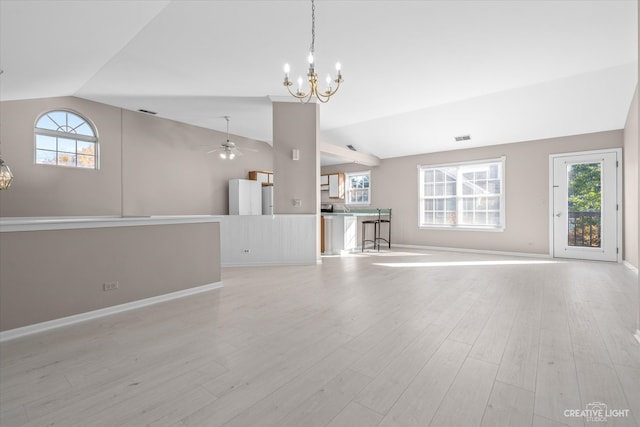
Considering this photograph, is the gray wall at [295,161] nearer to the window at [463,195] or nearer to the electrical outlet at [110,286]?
the electrical outlet at [110,286]

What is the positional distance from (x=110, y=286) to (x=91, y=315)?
271 mm

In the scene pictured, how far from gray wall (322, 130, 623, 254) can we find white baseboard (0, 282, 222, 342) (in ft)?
19.0

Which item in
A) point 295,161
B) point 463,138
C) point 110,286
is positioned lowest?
point 110,286

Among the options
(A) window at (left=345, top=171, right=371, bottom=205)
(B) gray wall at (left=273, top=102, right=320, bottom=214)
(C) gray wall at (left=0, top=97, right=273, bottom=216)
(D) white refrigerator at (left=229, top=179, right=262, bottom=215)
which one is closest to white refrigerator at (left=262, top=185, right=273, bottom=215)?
(D) white refrigerator at (left=229, top=179, right=262, bottom=215)

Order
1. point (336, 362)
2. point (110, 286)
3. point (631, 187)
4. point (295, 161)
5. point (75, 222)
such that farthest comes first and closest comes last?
point (295, 161)
point (631, 187)
point (110, 286)
point (75, 222)
point (336, 362)

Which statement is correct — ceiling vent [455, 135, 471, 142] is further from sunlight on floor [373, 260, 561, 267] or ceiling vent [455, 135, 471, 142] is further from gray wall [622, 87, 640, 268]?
sunlight on floor [373, 260, 561, 267]

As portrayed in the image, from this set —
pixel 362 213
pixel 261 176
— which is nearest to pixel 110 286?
pixel 362 213

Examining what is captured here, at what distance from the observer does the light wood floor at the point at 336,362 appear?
1.36m

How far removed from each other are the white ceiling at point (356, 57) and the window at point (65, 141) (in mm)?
446

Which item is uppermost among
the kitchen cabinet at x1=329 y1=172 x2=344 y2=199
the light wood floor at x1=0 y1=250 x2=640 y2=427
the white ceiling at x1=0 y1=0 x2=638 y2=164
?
the white ceiling at x1=0 y1=0 x2=638 y2=164

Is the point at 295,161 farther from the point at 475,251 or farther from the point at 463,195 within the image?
the point at 475,251

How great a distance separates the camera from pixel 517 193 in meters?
6.36

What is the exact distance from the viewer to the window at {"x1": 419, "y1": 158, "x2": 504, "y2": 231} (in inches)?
265

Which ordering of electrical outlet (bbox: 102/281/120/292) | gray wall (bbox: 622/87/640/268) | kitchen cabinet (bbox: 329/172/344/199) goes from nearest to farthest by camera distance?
electrical outlet (bbox: 102/281/120/292), gray wall (bbox: 622/87/640/268), kitchen cabinet (bbox: 329/172/344/199)
